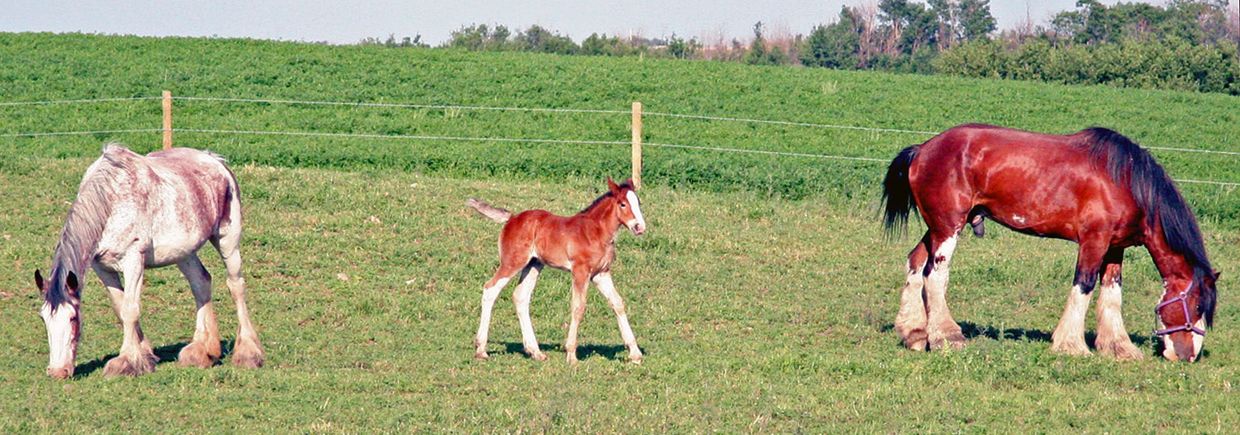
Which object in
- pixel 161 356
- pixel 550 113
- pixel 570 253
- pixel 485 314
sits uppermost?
pixel 550 113

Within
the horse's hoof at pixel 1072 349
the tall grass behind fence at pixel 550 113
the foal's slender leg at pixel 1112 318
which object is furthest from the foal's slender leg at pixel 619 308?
the tall grass behind fence at pixel 550 113

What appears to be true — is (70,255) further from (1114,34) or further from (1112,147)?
(1114,34)

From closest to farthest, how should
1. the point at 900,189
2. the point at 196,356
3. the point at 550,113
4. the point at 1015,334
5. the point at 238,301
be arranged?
the point at 196,356 → the point at 238,301 → the point at 900,189 → the point at 1015,334 → the point at 550,113

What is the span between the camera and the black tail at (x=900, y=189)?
11.5m

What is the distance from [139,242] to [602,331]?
414 centimetres

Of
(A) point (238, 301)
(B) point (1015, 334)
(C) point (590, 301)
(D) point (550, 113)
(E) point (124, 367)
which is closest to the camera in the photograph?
(E) point (124, 367)

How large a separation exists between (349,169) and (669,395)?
13870 mm

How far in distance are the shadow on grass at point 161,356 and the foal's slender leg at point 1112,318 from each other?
6.74 meters

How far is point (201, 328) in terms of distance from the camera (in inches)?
395

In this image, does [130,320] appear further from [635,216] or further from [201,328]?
[635,216]

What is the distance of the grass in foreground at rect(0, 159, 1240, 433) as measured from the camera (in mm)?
8492

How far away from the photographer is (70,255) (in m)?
8.90

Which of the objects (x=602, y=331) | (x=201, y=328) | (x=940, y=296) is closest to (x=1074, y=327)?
(x=940, y=296)

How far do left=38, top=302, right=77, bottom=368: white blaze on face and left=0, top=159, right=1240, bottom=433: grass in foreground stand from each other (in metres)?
0.17
